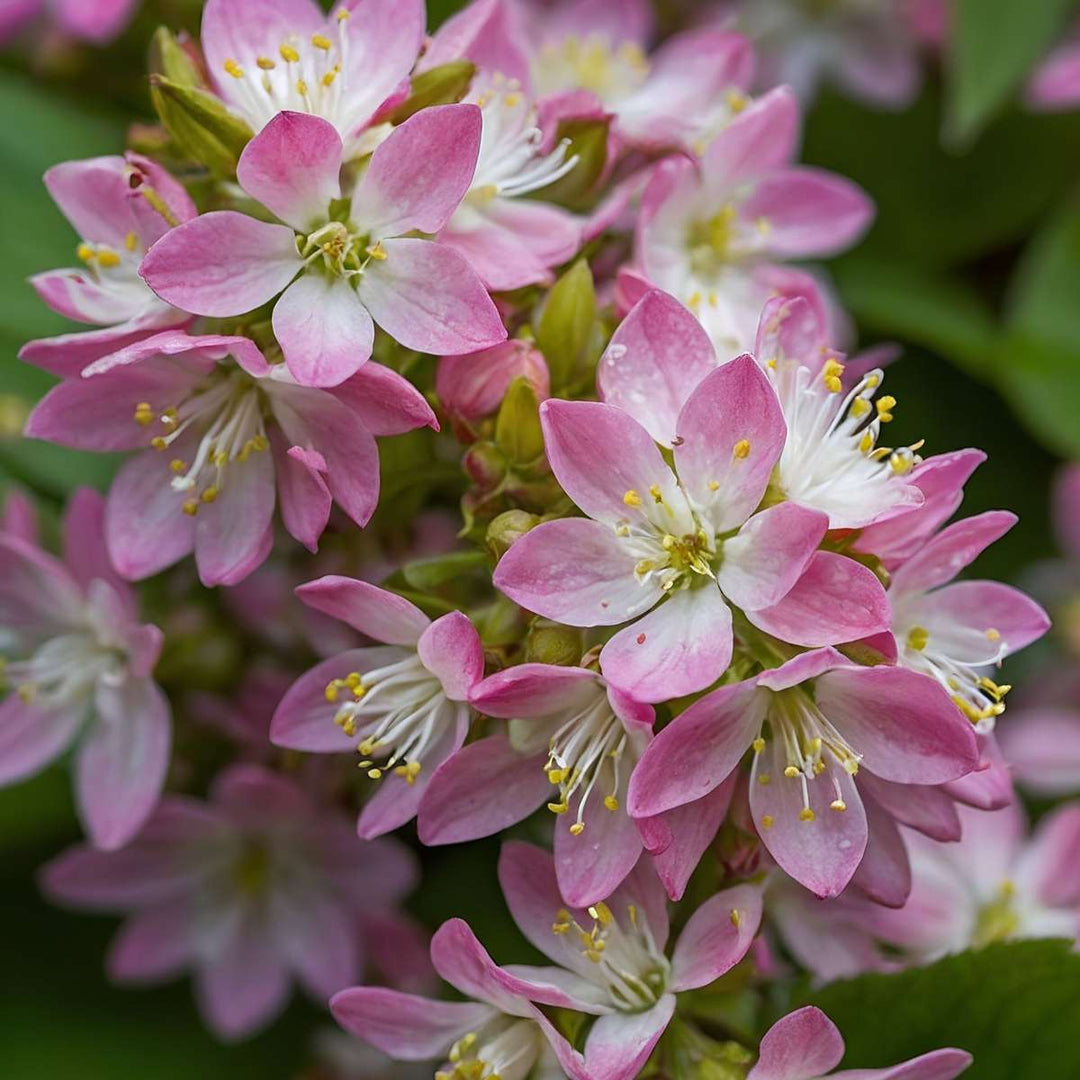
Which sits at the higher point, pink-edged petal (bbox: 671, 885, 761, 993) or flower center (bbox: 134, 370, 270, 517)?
flower center (bbox: 134, 370, 270, 517)

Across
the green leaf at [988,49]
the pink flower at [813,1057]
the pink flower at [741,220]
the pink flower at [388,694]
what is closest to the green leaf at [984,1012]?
the pink flower at [813,1057]

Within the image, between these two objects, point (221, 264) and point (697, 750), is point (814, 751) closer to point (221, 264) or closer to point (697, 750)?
point (697, 750)

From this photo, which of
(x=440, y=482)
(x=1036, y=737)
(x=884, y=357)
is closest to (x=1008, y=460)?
(x=1036, y=737)

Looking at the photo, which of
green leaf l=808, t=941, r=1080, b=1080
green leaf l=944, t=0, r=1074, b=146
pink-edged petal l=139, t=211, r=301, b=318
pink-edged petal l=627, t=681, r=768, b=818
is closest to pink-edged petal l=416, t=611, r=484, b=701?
pink-edged petal l=627, t=681, r=768, b=818

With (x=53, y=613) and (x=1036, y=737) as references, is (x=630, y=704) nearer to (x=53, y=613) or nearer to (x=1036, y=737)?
(x=53, y=613)

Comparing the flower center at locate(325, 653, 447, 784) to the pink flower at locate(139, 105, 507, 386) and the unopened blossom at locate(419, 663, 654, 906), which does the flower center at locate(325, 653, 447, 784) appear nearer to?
the unopened blossom at locate(419, 663, 654, 906)

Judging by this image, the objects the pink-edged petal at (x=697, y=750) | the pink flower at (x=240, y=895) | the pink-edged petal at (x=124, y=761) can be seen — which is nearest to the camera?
the pink-edged petal at (x=697, y=750)

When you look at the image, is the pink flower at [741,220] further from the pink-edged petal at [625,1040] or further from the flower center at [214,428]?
the pink-edged petal at [625,1040]
